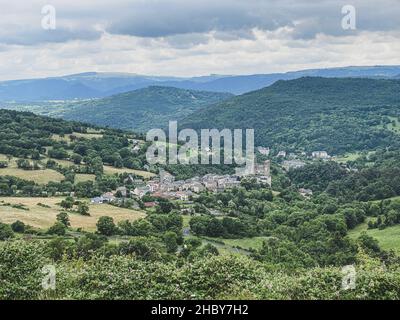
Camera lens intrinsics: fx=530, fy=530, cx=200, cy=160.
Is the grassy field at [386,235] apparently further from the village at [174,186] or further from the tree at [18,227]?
the tree at [18,227]

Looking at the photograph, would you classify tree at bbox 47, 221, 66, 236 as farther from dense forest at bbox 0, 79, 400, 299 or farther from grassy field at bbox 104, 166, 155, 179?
grassy field at bbox 104, 166, 155, 179

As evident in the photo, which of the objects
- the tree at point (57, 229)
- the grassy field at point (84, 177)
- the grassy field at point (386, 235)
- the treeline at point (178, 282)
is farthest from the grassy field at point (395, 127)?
the treeline at point (178, 282)

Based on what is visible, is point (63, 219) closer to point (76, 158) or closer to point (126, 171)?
point (126, 171)

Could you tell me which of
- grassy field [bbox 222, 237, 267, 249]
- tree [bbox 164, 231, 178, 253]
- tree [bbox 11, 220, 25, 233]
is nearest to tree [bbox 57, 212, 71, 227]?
tree [bbox 11, 220, 25, 233]

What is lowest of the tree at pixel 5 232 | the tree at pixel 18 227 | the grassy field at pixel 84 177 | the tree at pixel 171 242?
the grassy field at pixel 84 177

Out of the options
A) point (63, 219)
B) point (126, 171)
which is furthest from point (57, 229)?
point (126, 171)

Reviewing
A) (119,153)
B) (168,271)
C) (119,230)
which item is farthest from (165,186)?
(168,271)

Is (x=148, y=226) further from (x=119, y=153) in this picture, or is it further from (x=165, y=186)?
(x=119, y=153)

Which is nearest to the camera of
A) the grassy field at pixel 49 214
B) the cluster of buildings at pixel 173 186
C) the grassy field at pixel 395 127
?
the grassy field at pixel 49 214
